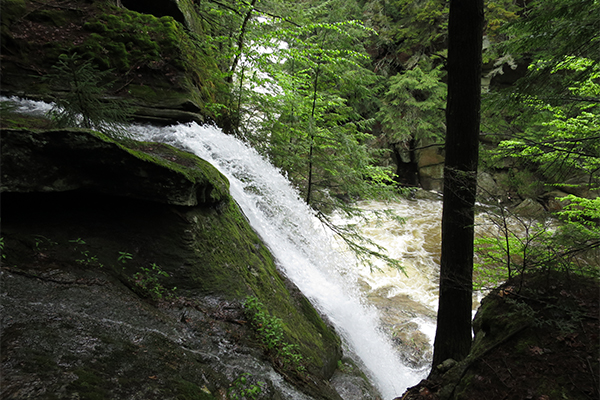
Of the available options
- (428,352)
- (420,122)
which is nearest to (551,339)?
(428,352)

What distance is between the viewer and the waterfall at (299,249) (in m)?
5.74

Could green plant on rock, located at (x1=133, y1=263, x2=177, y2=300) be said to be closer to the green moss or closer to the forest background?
the green moss

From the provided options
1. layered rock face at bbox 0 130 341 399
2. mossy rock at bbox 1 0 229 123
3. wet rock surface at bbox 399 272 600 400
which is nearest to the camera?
layered rock face at bbox 0 130 341 399

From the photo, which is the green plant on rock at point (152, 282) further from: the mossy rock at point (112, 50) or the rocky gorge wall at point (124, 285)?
the mossy rock at point (112, 50)

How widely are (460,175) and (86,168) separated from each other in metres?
4.19

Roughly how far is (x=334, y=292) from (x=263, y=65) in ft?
17.9

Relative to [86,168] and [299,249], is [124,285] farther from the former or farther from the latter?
[299,249]

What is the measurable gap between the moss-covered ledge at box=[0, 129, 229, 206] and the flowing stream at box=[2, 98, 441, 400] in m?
2.13

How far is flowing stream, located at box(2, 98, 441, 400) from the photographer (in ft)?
18.9

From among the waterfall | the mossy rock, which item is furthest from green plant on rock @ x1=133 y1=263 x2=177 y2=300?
the mossy rock

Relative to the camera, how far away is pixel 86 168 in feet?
10.3

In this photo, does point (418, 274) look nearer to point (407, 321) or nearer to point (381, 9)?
point (407, 321)

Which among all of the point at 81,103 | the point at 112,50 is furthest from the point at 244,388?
the point at 112,50

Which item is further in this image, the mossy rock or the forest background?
the mossy rock
